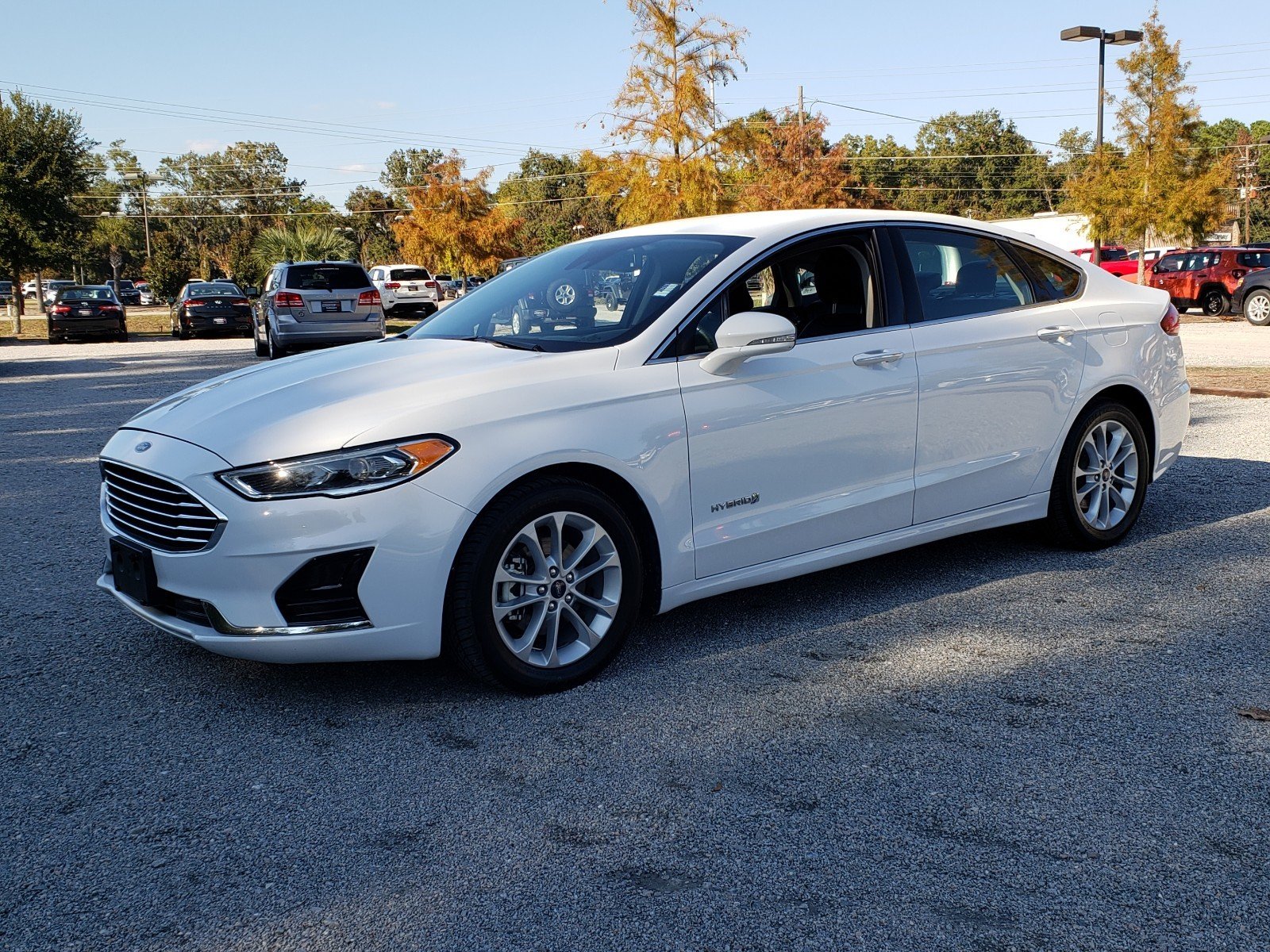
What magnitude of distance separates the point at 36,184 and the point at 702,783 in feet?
122

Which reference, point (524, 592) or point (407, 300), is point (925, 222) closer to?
point (524, 592)

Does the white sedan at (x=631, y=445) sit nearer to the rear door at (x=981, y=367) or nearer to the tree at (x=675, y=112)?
the rear door at (x=981, y=367)

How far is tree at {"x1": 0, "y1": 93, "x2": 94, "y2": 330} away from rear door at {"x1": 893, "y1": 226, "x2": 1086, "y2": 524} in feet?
114

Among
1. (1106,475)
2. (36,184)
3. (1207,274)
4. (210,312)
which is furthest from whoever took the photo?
(36,184)

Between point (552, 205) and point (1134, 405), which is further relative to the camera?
point (552, 205)

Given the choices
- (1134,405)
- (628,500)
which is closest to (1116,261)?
(1134,405)

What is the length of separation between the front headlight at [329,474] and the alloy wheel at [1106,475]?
11.1 feet

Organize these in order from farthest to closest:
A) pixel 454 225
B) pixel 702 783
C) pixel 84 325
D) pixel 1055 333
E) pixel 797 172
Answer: pixel 454 225
pixel 797 172
pixel 84 325
pixel 1055 333
pixel 702 783

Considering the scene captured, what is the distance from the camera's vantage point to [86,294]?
95.3ft

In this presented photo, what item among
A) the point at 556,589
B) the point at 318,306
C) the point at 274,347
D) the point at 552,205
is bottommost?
the point at 556,589

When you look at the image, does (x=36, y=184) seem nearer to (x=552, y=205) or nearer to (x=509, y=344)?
(x=509, y=344)

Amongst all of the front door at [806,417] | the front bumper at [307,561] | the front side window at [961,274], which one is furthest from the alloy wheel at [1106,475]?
the front bumper at [307,561]

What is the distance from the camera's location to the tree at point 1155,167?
104 ft

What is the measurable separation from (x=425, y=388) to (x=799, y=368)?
1469 mm
